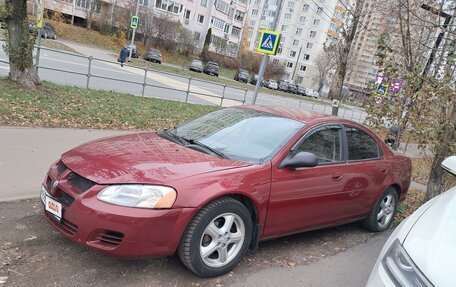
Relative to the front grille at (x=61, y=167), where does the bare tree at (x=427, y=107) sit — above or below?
above

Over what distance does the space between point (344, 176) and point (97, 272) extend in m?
2.71

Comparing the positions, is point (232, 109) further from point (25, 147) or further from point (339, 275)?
point (25, 147)

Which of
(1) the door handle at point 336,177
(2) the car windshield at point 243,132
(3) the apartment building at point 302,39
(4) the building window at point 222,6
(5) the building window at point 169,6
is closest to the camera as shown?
(2) the car windshield at point 243,132

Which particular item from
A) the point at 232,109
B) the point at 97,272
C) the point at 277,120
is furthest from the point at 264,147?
the point at 97,272

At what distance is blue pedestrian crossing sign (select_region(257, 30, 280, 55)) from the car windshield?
19.9ft

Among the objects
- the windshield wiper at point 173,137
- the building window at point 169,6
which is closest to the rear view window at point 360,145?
the windshield wiper at point 173,137

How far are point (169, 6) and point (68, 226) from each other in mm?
58556

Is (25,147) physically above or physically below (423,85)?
below

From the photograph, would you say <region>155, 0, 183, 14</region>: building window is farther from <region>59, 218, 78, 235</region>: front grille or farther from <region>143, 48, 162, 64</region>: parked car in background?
<region>59, 218, 78, 235</region>: front grille

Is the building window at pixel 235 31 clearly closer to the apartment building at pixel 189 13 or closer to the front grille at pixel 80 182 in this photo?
the apartment building at pixel 189 13

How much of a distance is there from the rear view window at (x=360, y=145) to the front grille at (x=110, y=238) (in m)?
2.78

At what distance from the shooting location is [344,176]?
14.7 feet

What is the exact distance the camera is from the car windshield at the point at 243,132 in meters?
3.90

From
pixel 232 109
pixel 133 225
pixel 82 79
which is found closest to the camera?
pixel 133 225
